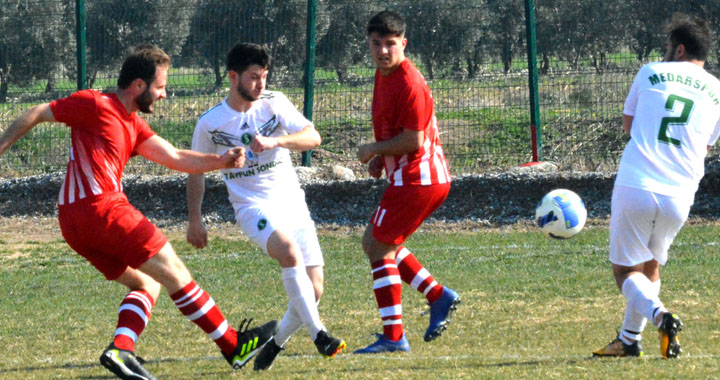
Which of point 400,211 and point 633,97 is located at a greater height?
point 633,97

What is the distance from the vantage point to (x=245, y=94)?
6.32m

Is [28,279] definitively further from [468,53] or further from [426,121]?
[468,53]

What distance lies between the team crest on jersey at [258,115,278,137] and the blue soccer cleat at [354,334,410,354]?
1588 millimetres

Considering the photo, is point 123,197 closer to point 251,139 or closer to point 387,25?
point 251,139

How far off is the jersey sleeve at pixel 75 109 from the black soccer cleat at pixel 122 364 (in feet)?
4.29

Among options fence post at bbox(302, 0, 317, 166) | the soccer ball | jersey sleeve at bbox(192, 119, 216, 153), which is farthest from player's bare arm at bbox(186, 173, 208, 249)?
fence post at bbox(302, 0, 317, 166)

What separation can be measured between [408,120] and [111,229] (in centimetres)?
210

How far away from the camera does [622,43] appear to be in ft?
44.7

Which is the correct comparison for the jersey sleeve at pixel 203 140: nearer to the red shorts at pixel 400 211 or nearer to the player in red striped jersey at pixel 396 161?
the player in red striped jersey at pixel 396 161

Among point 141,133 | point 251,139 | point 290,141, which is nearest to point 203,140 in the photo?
point 251,139

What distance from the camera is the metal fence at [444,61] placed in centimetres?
1391

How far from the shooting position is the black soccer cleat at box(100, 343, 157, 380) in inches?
213

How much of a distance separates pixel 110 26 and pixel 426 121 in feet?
31.8

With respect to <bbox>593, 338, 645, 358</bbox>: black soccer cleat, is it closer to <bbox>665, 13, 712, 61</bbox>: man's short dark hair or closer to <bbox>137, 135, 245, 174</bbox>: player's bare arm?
<bbox>665, 13, 712, 61</bbox>: man's short dark hair
